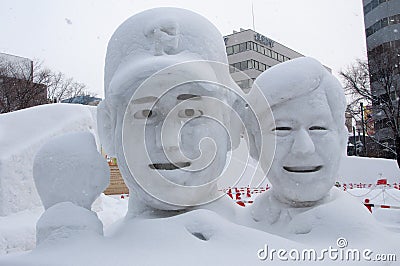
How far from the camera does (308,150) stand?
6.34 feet

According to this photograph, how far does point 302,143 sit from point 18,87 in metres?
16.6

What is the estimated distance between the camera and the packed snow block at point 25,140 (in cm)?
550

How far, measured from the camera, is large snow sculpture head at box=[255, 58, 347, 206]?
1976mm

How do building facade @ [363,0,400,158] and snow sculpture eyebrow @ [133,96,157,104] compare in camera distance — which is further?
building facade @ [363,0,400,158]

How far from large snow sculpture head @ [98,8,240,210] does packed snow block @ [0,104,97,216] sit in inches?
155

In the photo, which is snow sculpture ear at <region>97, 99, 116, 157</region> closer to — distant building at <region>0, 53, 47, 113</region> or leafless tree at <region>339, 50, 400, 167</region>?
leafless tree at <region>339, 50, 400, 167</region>

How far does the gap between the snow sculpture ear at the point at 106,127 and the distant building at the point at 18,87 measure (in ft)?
50.7

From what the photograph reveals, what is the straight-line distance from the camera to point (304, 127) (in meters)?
1.99

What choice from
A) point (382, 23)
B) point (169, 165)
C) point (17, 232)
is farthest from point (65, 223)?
point (382, 23)

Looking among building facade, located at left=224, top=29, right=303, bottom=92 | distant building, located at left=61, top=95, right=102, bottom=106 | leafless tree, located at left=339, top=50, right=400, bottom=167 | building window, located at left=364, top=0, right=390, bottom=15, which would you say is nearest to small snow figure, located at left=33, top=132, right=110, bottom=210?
building facade, located at left=224, top=29, right=303, bottom=92

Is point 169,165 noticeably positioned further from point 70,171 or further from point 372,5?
point 372,5

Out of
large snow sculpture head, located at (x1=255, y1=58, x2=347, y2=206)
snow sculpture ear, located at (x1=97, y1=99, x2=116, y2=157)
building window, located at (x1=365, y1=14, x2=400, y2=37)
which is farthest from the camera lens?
building window, located at (x1=365, y1=14, x2=400, y2=37)

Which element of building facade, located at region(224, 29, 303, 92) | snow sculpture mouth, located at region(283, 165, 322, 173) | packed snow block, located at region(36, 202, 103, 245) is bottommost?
packed snow block, located at region(36, 202, 103, 245)

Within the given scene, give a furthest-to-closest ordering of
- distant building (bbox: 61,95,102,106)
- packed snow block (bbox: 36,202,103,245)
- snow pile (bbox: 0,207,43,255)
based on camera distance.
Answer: distant building (bbox: 61,95,102,106) → snow pile (bbox: 0,207,43,255) → packed snow block (bbox: 36,202,103,245)
